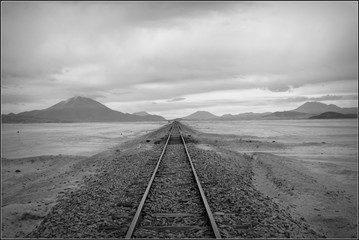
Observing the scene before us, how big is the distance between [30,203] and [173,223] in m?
5.68

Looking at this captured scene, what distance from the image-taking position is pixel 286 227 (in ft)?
20.6

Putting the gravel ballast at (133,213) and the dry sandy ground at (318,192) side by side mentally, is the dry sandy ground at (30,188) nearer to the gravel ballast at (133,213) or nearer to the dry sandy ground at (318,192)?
the gravel ballast at (133,213)

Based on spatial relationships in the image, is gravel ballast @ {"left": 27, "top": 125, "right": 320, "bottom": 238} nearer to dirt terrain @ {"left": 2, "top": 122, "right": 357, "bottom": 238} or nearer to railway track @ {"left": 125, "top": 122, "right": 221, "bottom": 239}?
dirt terrain @ {"left": 2, "top": 122, "right": 357, "bottom": 238}

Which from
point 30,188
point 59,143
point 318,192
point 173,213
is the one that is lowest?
point 318,192

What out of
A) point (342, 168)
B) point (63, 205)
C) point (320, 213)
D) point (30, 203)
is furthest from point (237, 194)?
point (342, 168)

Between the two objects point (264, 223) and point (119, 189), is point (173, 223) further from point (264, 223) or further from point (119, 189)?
point (119, 189)

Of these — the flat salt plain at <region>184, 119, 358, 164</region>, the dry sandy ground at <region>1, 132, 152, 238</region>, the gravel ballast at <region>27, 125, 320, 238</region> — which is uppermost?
the gravel ballast at <region>27, 125, 320, 238</region>

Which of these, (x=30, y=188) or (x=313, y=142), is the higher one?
(x=30, y=188)

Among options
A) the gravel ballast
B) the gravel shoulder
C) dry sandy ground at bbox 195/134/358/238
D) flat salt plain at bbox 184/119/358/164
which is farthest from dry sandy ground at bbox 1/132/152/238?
flat salt plain at bbox 184/119/358/164

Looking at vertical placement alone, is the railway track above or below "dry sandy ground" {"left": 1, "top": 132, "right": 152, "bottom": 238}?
above

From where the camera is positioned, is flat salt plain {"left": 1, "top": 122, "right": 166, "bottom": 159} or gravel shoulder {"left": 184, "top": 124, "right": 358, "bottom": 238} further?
flat salt plain {"left": 1, "top": 122, "right": 166, "bottom": 159}

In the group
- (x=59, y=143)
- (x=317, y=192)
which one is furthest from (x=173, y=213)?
(x=59, y=143)

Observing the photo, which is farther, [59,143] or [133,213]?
[59,143]

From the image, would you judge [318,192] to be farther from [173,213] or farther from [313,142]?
[313,142]
